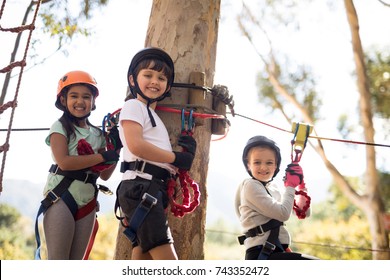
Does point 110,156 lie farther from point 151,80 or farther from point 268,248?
point 268,248

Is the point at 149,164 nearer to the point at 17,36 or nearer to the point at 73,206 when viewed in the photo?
the point at 73,206

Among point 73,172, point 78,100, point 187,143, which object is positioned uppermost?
point 78,100

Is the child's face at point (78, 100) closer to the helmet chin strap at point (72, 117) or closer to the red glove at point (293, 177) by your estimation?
the helmet chin strap at point (72, 117)

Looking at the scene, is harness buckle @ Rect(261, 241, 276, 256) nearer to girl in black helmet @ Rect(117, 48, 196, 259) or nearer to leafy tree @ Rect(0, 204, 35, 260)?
girl in black helmet @ Rect(117, 48, 196, 259)

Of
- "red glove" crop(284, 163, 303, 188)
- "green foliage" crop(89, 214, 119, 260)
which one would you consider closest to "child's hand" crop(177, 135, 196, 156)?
"red glove" crop(284, 163, 303, 188)

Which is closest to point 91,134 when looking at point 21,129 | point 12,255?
point 21,129

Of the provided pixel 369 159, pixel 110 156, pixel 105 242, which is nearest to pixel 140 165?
pixel 110 156

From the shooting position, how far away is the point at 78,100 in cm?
255

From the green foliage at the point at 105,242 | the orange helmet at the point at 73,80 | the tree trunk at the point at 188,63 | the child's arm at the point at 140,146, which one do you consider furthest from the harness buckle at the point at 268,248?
the green foliage at the point at 105,242

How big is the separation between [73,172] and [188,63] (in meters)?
0.77

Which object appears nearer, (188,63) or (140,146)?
(140,146)

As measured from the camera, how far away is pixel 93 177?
2.48m

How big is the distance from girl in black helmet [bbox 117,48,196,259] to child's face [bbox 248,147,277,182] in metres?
0.46

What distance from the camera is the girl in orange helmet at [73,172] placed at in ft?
7.70
